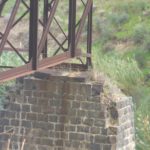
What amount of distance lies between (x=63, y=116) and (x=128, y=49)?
2214 centimetres

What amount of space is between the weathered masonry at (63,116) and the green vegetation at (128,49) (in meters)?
5.58

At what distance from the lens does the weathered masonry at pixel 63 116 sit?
15727mm

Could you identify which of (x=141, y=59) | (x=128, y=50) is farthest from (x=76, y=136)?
(x=128, y=50)

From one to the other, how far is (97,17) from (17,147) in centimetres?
2811

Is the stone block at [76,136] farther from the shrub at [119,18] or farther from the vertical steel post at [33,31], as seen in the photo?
the shrub at [119,18]

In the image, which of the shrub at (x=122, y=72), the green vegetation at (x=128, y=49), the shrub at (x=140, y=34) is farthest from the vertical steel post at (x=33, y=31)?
the shrub at (x=140, y=34)

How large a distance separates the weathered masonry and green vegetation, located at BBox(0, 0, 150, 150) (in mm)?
5585

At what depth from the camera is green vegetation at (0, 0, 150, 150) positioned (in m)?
25.2

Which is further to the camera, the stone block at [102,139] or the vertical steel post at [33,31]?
the stone block at [102,139]

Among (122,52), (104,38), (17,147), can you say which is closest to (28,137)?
(17,147)

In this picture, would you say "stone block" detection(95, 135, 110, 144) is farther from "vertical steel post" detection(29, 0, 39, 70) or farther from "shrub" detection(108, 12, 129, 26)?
"shrub" detection(108, 12, 129, 26)

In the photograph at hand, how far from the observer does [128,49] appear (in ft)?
124

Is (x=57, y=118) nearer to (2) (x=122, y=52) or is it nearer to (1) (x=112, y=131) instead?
(1) (x=112, y=131)

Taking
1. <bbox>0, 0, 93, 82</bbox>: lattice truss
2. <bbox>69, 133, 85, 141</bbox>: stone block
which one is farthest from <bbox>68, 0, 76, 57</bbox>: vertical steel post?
<bbox>69, 133, 85, 141</bbox>: stone block
